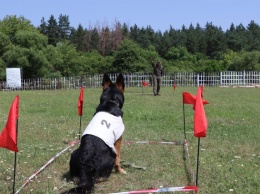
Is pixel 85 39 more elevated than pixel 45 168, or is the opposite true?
pixel 85 39

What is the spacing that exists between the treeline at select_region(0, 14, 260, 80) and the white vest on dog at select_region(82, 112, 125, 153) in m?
31.2

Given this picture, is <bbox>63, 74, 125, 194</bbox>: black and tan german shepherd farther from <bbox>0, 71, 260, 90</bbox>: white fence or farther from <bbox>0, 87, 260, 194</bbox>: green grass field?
<bbox>0, 71, 260, 90</bbox>: white fence

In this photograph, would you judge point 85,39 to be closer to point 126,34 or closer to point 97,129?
point 126,34

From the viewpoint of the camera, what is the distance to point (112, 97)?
5.31 m

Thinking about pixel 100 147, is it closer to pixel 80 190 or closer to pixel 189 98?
pixel 80 190

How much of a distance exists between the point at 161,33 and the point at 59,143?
8280 cm

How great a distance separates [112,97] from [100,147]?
1062 millimetres

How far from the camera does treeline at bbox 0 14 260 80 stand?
3644cm

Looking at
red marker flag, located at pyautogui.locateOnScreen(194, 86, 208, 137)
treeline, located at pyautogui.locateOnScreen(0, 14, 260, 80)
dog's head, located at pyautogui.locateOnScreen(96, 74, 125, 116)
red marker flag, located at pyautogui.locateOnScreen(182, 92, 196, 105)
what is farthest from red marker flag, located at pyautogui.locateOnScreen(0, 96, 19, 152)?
treeline, located at pyautogui.locateOnScreen(0, 14, 260, 80)

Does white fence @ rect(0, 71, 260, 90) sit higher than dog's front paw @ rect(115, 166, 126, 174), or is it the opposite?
white fence @ rect(0, 71, 260, 90)

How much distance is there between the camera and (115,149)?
480 cm

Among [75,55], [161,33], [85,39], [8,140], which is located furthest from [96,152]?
Answer: [161,33]

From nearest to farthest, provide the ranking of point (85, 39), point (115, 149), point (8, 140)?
point (8, 140) < point (115, 149) < point (85, 39)

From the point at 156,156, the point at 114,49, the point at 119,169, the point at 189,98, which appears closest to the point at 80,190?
the point at 119,169
